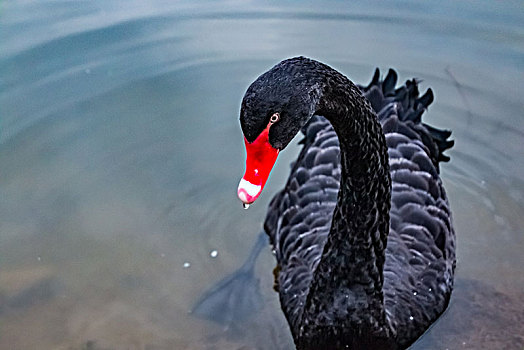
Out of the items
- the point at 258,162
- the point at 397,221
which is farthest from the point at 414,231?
the point at 258,162

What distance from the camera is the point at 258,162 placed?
195 centimetres

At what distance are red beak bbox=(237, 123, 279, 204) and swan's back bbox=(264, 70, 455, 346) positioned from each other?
3.36ft

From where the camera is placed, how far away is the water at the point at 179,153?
10.4ft

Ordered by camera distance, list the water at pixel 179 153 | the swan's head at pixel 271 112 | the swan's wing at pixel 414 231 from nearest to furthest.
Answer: the swan's head at pixel 271 112
the swan's wing at pixel 414 231
the water at pixel 179 153

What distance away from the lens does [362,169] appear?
2.37 metres

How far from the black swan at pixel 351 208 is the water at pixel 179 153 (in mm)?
A: 239

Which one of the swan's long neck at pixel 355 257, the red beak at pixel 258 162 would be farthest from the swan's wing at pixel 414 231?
the red beak at pixel 258 162

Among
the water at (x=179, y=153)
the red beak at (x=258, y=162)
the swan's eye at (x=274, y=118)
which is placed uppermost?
the swan's eye at (x=274, y=118)

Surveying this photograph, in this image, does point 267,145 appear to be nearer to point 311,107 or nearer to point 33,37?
point 311,107

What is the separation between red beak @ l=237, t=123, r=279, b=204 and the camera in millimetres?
1915

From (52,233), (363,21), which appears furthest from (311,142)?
(363,21)

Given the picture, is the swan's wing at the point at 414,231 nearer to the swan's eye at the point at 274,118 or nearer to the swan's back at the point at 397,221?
the swan's back at the point at 397,221

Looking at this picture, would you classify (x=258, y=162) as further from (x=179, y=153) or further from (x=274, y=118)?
(x=179, y=153)

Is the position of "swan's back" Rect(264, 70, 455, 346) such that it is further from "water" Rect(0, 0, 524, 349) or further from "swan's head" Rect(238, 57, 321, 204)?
"swan's head" Rect(238, 57, 321, 204)
